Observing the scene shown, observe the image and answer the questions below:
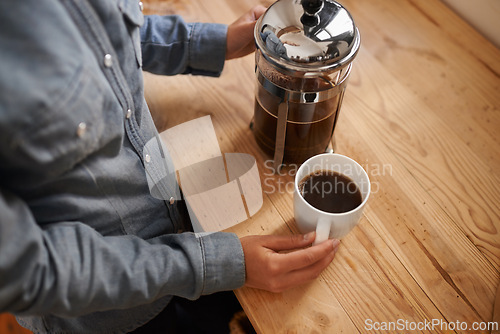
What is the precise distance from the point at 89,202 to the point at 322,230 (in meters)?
0.33

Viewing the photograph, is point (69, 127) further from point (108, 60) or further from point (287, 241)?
point (287, 241)

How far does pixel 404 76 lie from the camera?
Answer: 33.7 inches

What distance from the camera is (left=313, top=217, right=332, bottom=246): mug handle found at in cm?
60

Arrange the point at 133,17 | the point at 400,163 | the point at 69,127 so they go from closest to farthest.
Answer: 1. the point at 69,127
2. the point at 133,17
3. the point at 400,163

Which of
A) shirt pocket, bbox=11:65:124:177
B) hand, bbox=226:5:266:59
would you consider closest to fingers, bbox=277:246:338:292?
shirt pocket, bbox=11:65:124:177

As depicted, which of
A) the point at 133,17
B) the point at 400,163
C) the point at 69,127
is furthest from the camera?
the point at 400,163

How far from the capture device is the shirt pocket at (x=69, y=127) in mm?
456

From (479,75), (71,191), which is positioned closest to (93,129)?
(71,191)

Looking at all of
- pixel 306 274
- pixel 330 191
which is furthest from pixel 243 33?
pixel 306 274

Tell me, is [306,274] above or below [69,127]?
below

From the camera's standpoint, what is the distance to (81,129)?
0.50 m

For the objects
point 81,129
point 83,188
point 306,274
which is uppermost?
point 81,129

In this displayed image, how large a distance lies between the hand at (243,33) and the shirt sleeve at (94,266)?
37 cm

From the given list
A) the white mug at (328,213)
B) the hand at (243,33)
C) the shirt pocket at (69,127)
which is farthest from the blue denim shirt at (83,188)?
the hand at (243,33)
